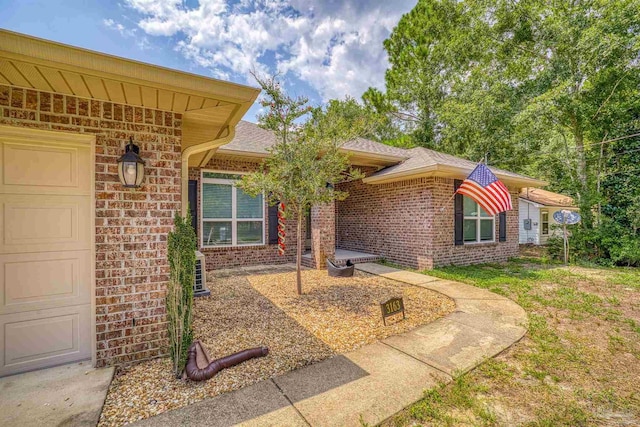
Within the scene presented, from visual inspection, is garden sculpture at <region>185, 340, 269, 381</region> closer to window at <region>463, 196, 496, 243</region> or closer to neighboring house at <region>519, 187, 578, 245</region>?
window at <region>463, 196, 496, 243</region>

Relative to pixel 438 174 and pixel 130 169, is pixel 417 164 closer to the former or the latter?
pixel 438 174

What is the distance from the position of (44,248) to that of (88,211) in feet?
1.62

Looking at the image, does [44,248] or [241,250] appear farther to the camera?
[241,250]

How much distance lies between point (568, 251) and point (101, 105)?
42.3 feet

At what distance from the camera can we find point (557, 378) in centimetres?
268

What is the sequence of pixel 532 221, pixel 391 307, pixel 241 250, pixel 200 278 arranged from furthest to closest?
1. pixel 532 221
2. pixel 241 250
3. pixel 200 278
4. pixel 391 307

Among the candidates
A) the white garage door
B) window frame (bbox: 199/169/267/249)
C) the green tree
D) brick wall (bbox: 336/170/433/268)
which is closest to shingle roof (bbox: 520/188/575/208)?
the green tree

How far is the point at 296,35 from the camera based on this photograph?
9414 millimetres

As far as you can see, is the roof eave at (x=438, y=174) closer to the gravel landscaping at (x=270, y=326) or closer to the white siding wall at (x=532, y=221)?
the gravel landscaping at (x=270, y=326)

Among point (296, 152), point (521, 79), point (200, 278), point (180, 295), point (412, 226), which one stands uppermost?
point (521, 79)

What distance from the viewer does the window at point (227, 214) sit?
7.46m

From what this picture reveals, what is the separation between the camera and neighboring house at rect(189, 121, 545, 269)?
7465 mm

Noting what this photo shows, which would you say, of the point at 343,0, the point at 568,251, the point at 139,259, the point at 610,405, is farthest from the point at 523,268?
the point at 343,0

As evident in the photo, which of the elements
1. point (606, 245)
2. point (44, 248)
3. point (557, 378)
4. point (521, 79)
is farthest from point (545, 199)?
point (44, 248)
